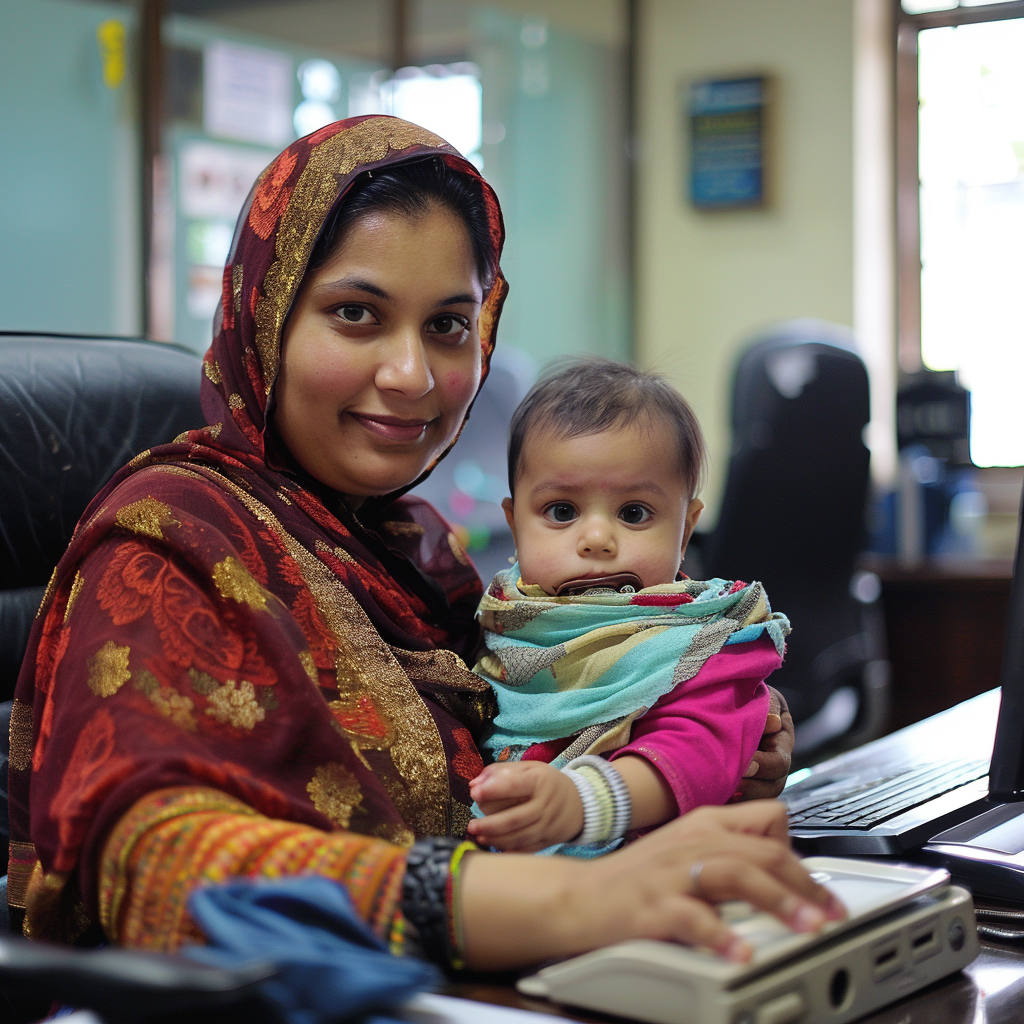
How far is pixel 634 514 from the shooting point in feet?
3.74

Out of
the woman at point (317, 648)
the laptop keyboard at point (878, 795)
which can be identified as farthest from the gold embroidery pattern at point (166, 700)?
the laptop keyboard at point (878, 795)

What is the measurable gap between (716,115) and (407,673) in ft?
13.1

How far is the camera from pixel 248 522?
1.02 meters

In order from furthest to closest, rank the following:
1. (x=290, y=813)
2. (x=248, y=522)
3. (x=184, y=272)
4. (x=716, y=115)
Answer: (x=716, y=115) → (x=184, y=272) → (x=248, y=522) → (x=290, y=813)

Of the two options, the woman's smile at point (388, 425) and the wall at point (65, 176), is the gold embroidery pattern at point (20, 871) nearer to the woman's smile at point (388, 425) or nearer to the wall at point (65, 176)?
the woman's smile at point (388, 425)

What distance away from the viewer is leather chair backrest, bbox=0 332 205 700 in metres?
1.25

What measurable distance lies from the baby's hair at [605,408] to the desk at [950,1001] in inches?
20.5

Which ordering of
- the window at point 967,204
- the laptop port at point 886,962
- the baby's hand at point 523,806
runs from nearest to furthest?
the laptop port at point 886,962 < the baby's hand at point 523,806 < the window at point 967,204

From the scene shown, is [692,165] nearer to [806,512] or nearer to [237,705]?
[806,512]

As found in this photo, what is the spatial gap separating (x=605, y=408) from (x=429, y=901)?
541 mm

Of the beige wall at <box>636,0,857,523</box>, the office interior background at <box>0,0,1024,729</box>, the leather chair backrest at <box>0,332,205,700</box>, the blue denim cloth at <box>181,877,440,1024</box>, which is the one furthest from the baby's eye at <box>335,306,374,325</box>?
the beige wall at <box>636,0,857,523</box>

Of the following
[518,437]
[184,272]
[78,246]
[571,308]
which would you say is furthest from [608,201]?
[518,437]

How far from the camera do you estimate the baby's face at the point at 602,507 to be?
1.11m

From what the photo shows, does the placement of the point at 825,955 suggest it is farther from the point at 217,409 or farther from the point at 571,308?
the point at 571,308
